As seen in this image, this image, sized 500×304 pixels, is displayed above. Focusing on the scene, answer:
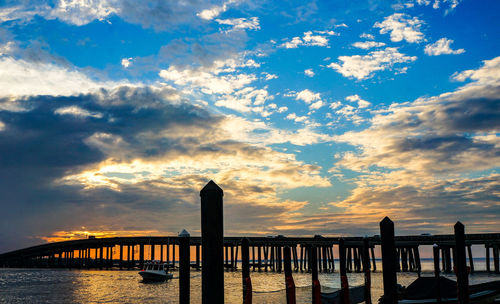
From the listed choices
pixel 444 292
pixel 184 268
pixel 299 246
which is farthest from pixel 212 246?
pixel 299 246

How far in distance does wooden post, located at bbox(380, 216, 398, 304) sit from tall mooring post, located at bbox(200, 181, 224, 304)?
6817mm

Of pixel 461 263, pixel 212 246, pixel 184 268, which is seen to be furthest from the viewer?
pixel 461 263

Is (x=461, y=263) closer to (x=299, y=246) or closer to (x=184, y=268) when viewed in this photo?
(x=184, y=268)

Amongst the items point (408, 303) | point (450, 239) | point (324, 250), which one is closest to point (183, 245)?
point (408, 303)

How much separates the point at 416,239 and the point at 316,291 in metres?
53.7

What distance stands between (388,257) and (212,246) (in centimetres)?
722

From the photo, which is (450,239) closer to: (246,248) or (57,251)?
(246,248)

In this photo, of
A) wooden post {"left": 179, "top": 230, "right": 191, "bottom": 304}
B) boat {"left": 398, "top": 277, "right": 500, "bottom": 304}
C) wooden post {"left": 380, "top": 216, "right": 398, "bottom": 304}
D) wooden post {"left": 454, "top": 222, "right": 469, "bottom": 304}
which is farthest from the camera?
boat {"left": 398, "top": 277, "right": 500, "bottom": 304}

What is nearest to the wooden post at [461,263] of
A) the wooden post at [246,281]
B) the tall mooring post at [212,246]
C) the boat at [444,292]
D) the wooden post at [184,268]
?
the boat at [444,292]

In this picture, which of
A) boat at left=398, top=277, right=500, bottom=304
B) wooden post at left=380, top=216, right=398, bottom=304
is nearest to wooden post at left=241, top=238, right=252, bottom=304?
wooden post at left=380, top=216, right=398, bottom=304

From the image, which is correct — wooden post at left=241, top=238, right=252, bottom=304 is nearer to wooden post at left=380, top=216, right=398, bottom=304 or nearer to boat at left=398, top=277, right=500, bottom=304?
wooden post at left=380, top=216, right=398, bottom=304

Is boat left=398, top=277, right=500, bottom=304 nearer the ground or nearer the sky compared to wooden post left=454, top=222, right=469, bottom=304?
nearer the ground

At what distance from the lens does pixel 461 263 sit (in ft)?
51.4

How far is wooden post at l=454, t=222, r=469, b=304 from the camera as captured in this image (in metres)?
15.2
